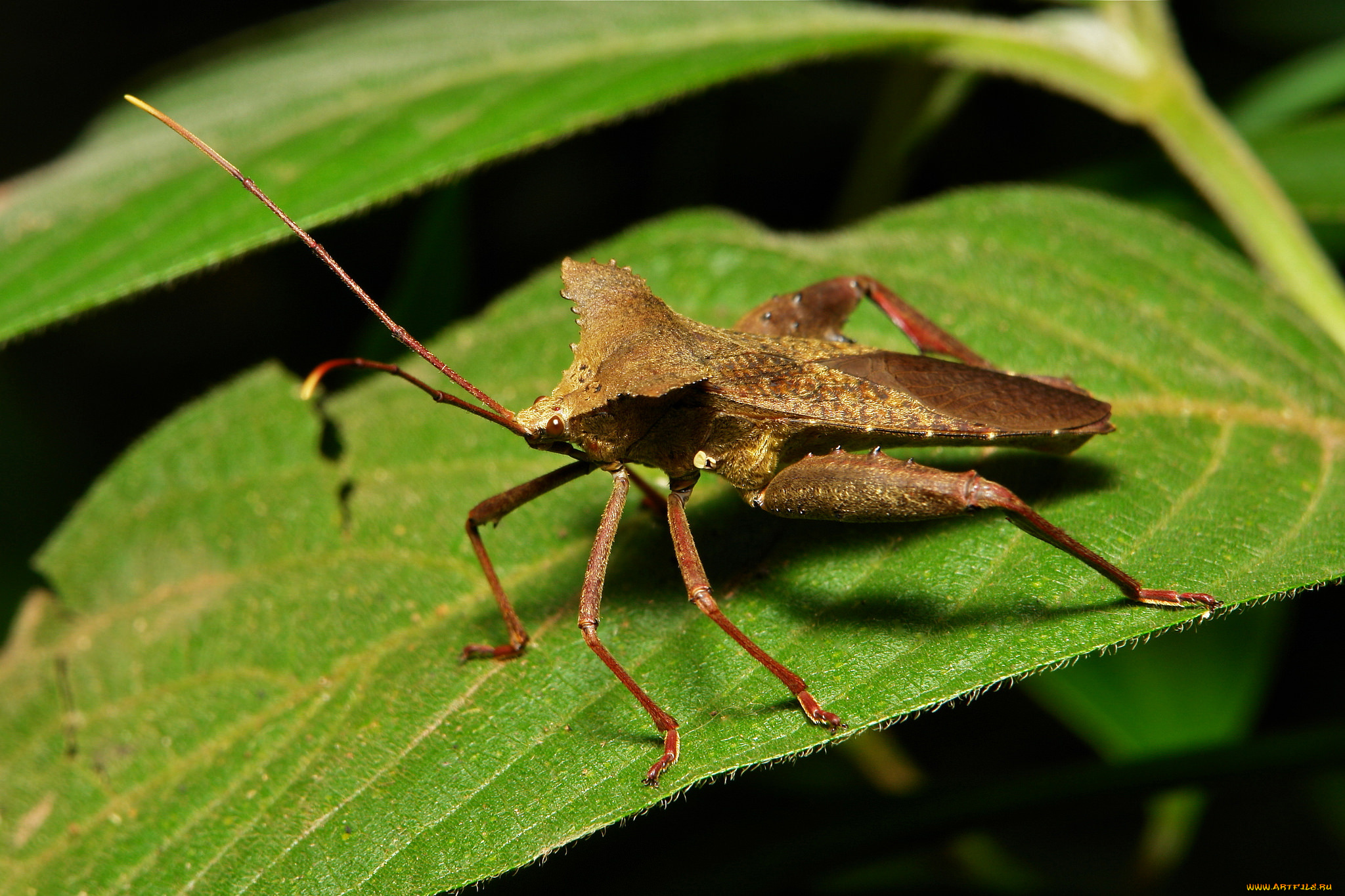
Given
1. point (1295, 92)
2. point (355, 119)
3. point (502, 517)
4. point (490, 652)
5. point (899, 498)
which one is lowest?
point (490, 652)

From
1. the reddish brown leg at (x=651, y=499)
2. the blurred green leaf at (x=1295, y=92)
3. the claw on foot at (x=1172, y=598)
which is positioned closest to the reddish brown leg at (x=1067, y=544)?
the claw on foot at (x=1172, y=598)

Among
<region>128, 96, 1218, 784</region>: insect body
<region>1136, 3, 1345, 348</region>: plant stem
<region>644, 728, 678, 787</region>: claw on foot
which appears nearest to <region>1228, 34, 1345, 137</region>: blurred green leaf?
<region>1136, 3, 1345, 348</region>: plant stem

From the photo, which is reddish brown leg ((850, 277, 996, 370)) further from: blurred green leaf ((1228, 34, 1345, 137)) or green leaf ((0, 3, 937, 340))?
blurred green leaf ((1228, 34, 1345, 137))

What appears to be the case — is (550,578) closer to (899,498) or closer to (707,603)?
(707,603)

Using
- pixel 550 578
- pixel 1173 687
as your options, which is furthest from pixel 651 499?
pixel 1173 687

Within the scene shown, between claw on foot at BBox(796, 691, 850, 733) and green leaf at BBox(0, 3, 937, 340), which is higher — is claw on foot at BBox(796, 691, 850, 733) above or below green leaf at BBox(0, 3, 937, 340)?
below

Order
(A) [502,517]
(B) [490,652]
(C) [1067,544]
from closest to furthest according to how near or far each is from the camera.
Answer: (C) [1067,544], (B) [490,652], (A) [502,517]

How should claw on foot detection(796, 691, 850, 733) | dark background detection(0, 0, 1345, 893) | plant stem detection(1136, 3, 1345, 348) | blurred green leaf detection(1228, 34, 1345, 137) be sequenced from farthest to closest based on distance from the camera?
blurred green leaf detection(1228, 34, 1345, 137), dark background detection(0, 0, 1345, 893), plant stem detection(1136, 3, 1345, 348), claw on foot detection(796, 691, 850, 733)
